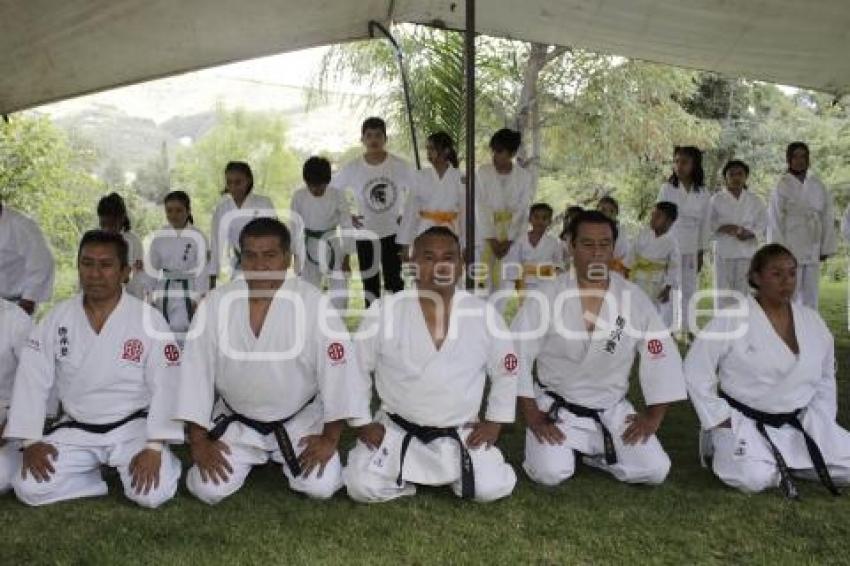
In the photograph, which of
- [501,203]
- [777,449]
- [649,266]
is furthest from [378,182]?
[777,449]

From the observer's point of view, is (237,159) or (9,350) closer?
(9,350)

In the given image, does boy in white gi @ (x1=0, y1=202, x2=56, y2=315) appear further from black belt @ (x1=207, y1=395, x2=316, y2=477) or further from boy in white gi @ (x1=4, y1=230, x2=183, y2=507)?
black belt @ (x1=207, y1=395, x2=316, y2=477)

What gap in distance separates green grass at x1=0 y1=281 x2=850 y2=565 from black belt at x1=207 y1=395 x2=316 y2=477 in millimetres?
132

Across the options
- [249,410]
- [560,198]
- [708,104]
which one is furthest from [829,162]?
[249,410]

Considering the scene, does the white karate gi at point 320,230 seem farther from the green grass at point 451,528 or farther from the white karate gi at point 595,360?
the green grass at point 451,528

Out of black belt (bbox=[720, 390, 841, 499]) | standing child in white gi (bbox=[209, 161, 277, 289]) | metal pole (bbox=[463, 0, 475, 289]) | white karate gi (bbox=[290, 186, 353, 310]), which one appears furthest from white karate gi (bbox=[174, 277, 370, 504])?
white karate gi (bbox=[290, 186, 353, 310])

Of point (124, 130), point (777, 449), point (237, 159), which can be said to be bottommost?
point (777, 449)

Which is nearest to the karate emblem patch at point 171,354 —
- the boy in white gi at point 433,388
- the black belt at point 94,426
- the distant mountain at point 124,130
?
the black belt at point 94,426

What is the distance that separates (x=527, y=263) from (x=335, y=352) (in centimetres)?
359

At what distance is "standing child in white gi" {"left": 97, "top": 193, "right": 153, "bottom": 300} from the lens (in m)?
5.49

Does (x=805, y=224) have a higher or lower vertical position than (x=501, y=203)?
lower

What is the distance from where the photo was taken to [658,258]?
616 cm

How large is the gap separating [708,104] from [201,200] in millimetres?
12412

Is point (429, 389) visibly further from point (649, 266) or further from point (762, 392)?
point (649, 266)
